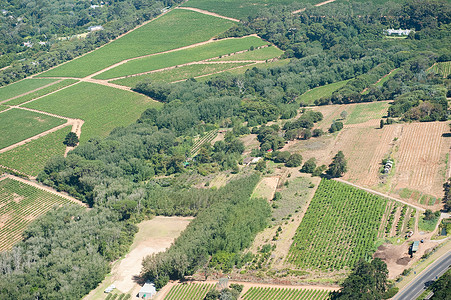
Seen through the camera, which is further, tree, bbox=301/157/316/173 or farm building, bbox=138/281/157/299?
tree, bbox=301/157/316/173

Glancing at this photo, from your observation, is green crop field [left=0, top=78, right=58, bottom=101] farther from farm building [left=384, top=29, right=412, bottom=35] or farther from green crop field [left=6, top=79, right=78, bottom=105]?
farm building [left=384, top=29, right=412, bottom=35]

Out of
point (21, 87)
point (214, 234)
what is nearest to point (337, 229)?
point (214, 234)

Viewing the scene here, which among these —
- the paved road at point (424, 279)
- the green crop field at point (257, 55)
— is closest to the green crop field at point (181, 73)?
the green crop field at point (257, 55)

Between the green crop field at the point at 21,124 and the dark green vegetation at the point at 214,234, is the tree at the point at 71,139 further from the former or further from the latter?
the dark green vegetation at the point at 214,234

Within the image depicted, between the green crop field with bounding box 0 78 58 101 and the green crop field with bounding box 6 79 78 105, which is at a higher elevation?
the green crop field with bounding box 0 78 58 101

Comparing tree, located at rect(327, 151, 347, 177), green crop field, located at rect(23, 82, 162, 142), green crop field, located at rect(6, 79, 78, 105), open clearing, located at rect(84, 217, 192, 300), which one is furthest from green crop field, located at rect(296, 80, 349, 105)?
green crop field, located at rect(6, 79, 78, 105)

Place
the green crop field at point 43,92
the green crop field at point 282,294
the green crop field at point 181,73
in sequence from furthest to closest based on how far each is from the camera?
the green crop field at point 181,73
the green crop field at point 43,92
the green crop field at point 282,294
